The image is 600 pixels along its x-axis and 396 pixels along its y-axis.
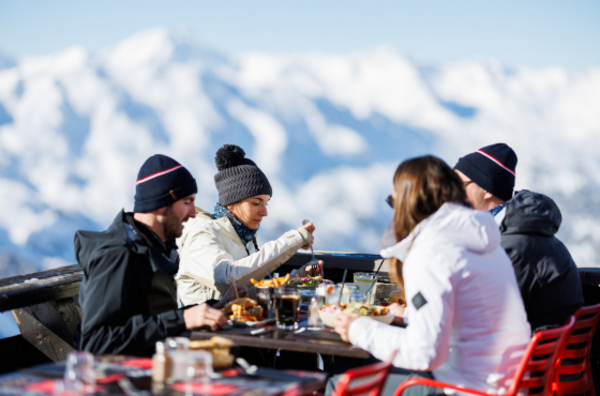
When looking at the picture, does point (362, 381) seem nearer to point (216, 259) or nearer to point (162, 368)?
point (162, 368)

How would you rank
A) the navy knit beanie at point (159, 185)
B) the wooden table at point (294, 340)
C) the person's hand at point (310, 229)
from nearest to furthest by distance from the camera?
the wooden table at point (294, 340) < the navy knit beanie at point (159, 185) < the person's hand at point (310, 229)

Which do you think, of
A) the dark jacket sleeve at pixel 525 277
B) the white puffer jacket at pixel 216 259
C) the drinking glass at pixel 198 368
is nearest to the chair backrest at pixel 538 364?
the dark jacket sleeve at pixel 525 277

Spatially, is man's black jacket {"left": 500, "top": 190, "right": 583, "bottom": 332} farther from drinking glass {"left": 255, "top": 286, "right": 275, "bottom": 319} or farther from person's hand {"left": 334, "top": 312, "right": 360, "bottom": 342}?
drinking glass {"left": 255, "top": 286, "right": 275, "bottom": 319}

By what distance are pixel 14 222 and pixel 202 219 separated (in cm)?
1876

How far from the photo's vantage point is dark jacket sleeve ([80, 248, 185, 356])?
1.85 metres

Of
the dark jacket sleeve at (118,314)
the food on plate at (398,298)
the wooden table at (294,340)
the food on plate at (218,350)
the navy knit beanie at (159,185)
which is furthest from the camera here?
the food on plate at (398,298)

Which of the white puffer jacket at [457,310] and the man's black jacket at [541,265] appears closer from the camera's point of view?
the white puffer jacket at [457,310]

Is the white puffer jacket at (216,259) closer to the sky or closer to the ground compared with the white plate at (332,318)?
closer to the sky

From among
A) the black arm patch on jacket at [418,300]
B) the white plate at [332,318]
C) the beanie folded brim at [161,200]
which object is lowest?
the white plate at [332,318]

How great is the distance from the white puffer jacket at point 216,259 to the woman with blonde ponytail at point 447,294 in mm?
1057

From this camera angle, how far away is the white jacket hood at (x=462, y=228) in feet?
5.39

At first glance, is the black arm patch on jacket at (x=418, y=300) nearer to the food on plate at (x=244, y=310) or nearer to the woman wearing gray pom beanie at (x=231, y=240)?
the food on plate at (x=244, y=310)

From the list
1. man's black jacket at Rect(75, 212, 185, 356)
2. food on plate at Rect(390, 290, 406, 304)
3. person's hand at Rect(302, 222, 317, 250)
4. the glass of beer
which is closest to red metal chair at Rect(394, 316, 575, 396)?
the glass of beer

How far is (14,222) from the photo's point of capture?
1894 cm
